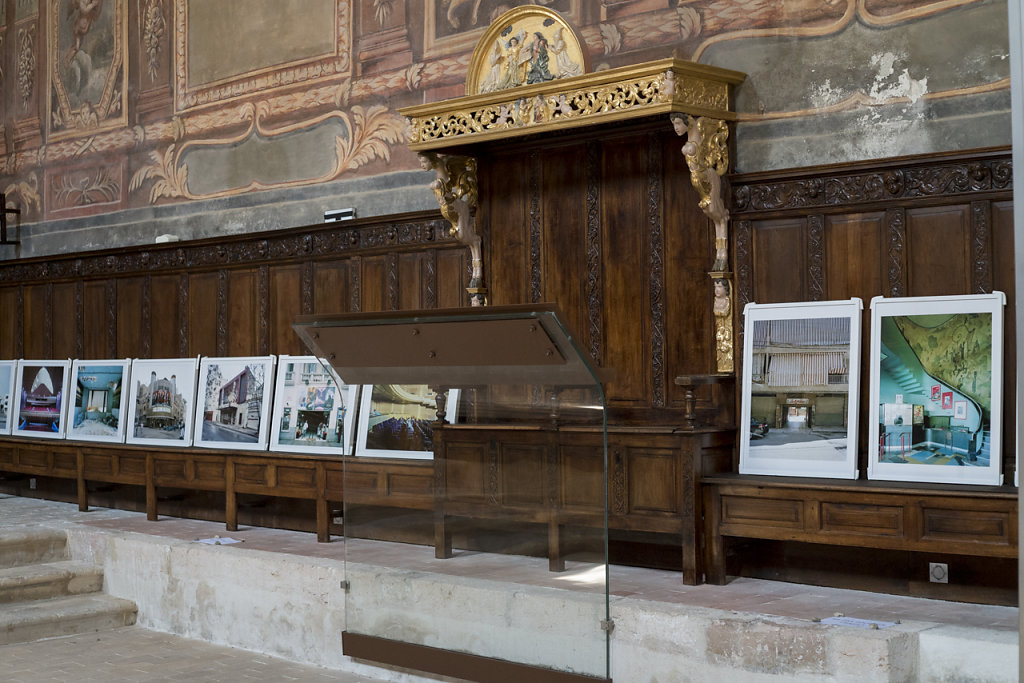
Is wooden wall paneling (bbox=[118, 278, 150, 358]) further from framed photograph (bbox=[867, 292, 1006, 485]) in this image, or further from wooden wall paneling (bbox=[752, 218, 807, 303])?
framed photograph (bbox=[867, 292, 1006, 485])

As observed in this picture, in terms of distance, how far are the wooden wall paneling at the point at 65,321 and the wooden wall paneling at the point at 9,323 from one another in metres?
0.72

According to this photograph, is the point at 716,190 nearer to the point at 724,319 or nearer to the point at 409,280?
the point at 724,319

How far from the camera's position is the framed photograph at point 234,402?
987 centimetres

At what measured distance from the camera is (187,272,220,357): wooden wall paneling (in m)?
11.0

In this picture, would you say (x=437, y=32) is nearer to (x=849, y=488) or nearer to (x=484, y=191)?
(x=484, y=191)

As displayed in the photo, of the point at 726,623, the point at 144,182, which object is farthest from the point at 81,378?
the point at 726,623

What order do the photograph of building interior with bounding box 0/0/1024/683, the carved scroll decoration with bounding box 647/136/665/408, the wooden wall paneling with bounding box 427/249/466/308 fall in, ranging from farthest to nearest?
the wooden wall paneling with bounding box 427/249/466/308, the carved scroll decoration with bounding box 647/136/665/408, the photograph of building interior with bounding box 0/0/1024/683

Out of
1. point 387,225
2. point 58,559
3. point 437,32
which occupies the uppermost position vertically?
point 437,32

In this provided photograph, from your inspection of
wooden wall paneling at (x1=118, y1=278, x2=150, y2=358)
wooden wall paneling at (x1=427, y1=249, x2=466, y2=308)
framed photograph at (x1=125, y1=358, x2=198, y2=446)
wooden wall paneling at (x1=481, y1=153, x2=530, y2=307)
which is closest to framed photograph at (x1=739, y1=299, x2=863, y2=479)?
wooden wall paneling at (x1=481, y1=153, x2=530, y2=307)

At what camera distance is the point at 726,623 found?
5.84 meters

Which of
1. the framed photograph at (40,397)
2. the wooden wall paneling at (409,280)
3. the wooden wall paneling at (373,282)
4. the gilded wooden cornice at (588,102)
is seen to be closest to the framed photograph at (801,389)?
the gilded wooden cornice at (588,102)

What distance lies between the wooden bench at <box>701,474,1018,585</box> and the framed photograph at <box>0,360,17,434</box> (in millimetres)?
8218

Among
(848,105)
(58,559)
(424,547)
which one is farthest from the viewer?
(58,559)

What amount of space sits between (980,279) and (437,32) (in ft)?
15.1
